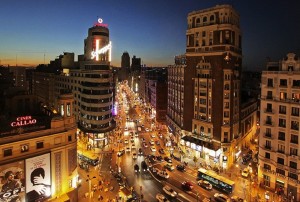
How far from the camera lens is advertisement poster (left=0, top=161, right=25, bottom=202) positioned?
4184cm

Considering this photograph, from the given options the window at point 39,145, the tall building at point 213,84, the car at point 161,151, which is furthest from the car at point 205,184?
the window at point 39,145

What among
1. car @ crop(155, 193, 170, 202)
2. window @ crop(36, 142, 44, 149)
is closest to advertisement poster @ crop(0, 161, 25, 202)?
window @ crop(36, 142, 44, 149)

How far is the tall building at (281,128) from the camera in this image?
5584 centimetres

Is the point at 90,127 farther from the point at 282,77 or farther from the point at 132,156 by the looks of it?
the point at 282,77

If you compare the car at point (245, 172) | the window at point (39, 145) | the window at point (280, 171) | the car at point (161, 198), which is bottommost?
the car at point (161, 198)

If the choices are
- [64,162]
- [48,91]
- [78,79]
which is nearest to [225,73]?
[64,162]

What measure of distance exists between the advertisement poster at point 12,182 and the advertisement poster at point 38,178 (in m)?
1.07

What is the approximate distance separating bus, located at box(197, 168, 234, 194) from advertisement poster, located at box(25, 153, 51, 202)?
3851cm

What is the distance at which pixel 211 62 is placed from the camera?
76.6m

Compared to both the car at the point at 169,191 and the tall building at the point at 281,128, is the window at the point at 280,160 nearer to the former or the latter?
the tall building at the point at 281,128

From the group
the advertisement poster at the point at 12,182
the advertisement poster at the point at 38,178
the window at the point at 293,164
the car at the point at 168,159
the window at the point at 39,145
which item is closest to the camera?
the advertisement poster at the point at 12,182

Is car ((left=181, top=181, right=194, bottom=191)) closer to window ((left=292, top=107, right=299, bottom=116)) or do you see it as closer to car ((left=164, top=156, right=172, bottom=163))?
car ((left=164, top=156, right=172, bottom=163))

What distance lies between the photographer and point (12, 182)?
141 ft

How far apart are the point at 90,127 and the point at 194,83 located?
45.6 metres
